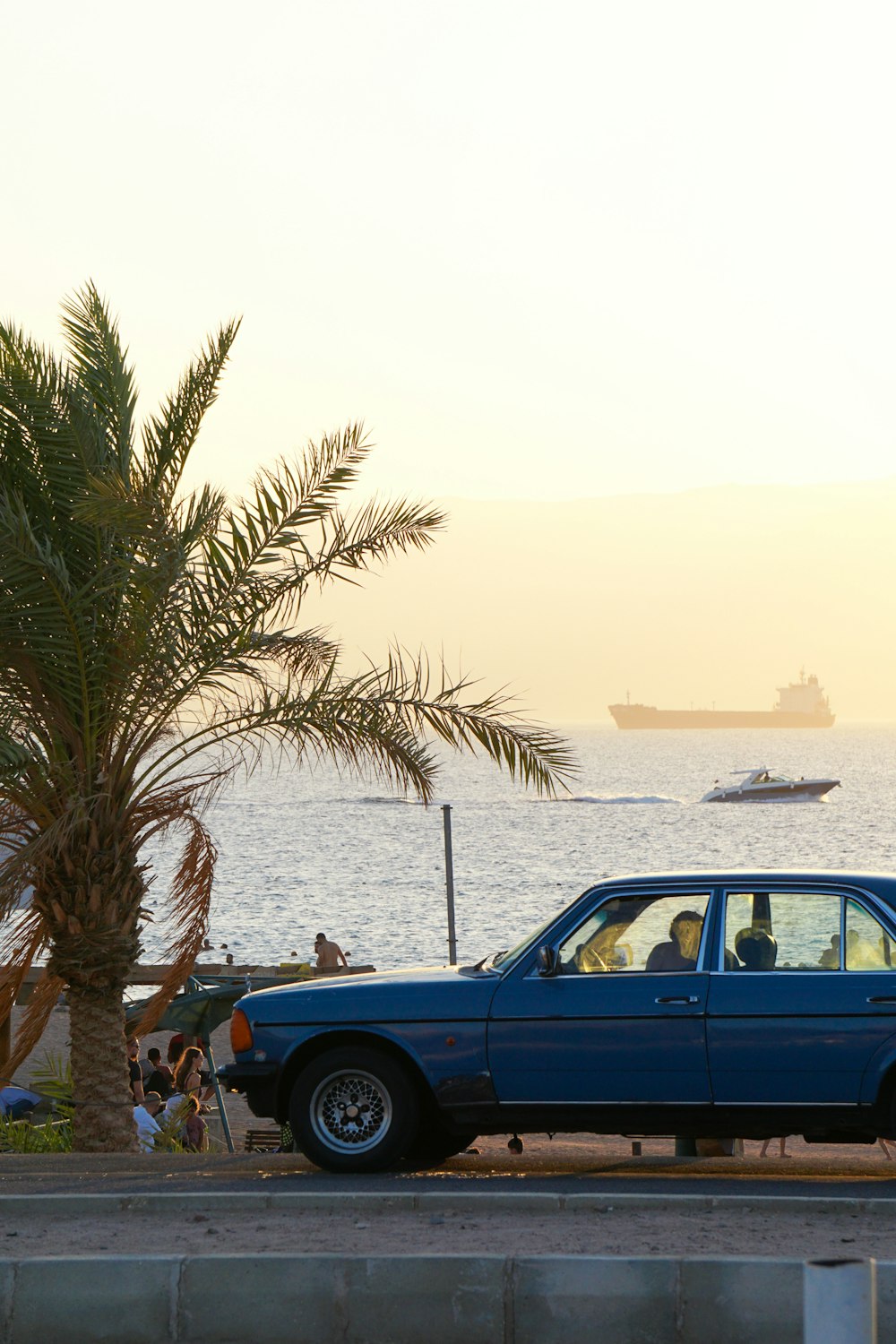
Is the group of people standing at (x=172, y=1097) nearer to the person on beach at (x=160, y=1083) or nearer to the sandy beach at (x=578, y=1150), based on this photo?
the person on beach at (x=160, y=1083)

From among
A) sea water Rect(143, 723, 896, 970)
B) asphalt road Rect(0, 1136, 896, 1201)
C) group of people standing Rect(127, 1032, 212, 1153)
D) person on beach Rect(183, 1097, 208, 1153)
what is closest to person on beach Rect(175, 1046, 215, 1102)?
group of people standing Rect(127, 1032, 212, 1153)

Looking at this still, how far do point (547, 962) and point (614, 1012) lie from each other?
0.42 m

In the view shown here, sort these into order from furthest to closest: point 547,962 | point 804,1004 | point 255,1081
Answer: point 255,1081 < point 547,962 < point 804,1004

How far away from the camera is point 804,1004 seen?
26.2 ft

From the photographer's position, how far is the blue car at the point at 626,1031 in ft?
26.2

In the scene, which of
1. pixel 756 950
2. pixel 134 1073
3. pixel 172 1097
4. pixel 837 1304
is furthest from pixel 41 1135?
pixel 837 1304

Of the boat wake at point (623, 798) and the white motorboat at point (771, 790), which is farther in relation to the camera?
the boat wake at point (623, 798)

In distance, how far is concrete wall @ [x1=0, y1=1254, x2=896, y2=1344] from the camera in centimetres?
576

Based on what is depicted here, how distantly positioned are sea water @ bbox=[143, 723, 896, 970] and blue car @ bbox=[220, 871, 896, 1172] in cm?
730

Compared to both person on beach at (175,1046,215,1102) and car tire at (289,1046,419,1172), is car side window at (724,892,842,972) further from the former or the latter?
person on beach at (175,1046,215,1102)

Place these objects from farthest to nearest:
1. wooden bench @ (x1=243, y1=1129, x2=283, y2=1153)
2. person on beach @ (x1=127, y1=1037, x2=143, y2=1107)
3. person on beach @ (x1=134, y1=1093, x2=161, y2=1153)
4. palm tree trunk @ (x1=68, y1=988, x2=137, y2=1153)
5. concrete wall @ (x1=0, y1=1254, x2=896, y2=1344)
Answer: person on beach @ (x1=127, y1=1037, x2=143, y2=1107) < wooden bench @ (x1=243, y1=1129, x2=283, y2=1153) < person on beach @ (x1=134, y1=1093, x2=161, y2=1153) < palm tree trunk @ (x1=68, y1=988, x2=137, y2=1153) < concrete wall @ (x1=0, y1=1254, x2=896, y2=1344)

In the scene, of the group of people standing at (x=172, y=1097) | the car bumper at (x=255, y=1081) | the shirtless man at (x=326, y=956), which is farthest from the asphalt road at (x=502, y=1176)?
the shirtless man at (x=326, y=956)

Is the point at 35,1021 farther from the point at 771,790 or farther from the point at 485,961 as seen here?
the point at 771,790

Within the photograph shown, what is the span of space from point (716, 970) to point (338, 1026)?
2023mm
